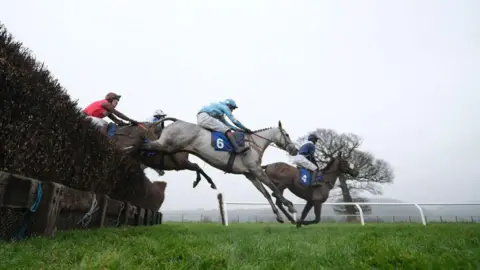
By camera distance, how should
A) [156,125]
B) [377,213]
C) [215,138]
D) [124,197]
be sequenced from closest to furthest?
[124,197], [215,138], [156,125], [377,213]

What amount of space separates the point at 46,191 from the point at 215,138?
16.1 ft

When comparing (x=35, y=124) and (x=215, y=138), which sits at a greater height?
(x=215, y=138)

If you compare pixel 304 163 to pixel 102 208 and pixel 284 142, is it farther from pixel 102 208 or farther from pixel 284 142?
pixel 102 208

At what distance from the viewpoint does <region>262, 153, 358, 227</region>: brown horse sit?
10297 mm

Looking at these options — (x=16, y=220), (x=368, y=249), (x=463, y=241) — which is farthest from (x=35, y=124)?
(x=463, y=241)

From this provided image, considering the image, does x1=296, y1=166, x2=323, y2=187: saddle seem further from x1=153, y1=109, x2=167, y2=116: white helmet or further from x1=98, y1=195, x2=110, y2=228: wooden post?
x1=98, y1=195, x2=110, y2=228: wooden post

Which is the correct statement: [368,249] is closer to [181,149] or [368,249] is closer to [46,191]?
[46,191]

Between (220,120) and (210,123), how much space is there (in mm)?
580

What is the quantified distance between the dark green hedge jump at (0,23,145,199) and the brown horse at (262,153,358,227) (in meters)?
7.24

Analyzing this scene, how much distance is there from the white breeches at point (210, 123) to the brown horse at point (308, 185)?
13.2ft

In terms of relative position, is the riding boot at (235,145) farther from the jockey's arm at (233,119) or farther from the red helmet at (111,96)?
the red helmet at (111,96)

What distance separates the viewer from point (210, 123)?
26.4ft

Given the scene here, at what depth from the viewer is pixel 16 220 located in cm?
296

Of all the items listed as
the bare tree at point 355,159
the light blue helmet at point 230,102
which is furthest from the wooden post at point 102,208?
the bare tree at point 355,159
